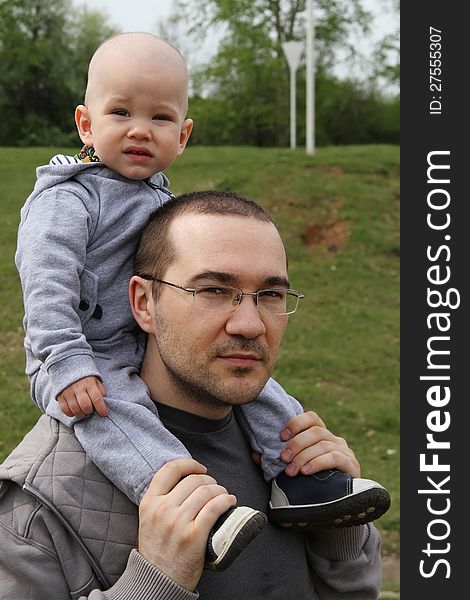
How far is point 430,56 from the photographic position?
9.14 metres

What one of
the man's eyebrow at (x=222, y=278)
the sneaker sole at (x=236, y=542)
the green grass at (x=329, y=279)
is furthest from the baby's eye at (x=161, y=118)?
the green grass at (x=329, y=279)

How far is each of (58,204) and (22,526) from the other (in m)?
0.73

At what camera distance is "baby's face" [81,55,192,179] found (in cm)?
251

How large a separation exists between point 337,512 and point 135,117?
1043mm

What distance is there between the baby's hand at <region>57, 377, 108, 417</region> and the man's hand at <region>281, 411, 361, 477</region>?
46 cm

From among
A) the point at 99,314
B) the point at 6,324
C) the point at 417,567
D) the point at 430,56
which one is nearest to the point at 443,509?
the point at 417,567

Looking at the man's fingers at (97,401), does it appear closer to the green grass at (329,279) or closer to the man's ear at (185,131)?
the man's ear at (185,131)

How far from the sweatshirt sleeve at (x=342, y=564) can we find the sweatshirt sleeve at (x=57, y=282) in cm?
69

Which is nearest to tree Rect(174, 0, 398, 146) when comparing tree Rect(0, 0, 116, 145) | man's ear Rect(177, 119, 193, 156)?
tree Rect(0, 0, 116, 145)

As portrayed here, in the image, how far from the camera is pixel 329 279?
1377 cm

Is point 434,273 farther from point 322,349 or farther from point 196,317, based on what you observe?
point 196,317

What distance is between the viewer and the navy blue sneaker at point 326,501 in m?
2.29

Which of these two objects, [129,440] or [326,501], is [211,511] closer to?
[129,440]

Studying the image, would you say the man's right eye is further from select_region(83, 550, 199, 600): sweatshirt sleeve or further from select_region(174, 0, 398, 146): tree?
select_region(174, 0, 398, 146): tree
